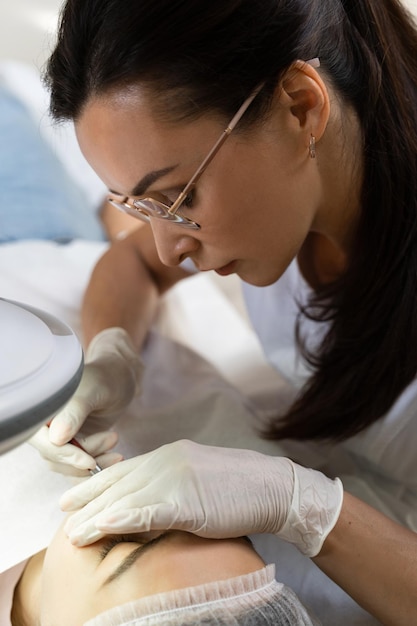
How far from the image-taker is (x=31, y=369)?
2.22ft

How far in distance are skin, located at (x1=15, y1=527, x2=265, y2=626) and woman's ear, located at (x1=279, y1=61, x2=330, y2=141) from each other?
0.55 metres

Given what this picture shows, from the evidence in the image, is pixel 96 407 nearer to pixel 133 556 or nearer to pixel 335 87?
pixel 133 556

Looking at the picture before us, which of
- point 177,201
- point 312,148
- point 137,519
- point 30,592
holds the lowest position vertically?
point 30,592

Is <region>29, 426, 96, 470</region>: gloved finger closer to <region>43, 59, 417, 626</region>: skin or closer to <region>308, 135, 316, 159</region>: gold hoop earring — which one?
<region>43, 59, 417, 626</region>: skin

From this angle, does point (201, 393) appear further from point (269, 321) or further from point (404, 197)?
point (404, 197)

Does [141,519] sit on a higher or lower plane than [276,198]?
lower

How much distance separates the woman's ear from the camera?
0.98 meters

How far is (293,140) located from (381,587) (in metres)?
0.60

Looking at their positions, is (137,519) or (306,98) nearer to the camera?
(137,519)

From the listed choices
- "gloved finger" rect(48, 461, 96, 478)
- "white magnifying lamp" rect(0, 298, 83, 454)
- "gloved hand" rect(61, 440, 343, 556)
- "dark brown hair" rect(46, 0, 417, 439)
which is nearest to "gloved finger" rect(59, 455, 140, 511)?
"gloved hand" rect(61, 440, 343, 556)

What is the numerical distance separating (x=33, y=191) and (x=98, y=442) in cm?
93

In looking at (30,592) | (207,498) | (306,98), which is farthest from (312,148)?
(30,592)

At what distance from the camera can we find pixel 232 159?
98 centimetres

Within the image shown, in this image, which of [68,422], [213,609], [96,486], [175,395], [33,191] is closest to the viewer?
[213,609]
